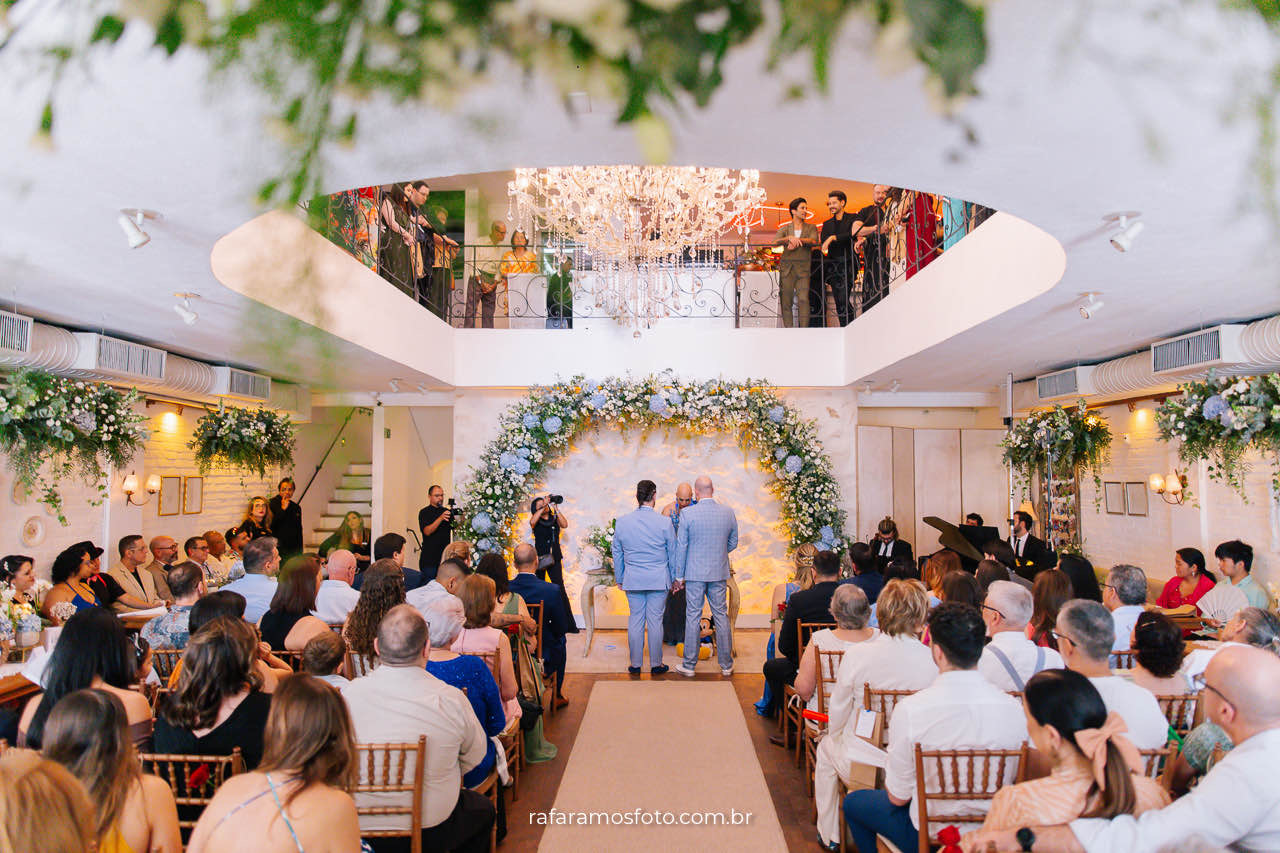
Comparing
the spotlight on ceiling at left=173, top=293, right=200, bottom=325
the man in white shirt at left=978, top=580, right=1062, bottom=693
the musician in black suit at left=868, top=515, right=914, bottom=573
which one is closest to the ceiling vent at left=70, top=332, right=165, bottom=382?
the spotlight on ceiling at left=173, top=293, right=200, bottom=325

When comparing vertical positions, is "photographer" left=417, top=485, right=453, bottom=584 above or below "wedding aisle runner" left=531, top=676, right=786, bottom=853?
above

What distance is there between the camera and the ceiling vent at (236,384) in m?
7.12

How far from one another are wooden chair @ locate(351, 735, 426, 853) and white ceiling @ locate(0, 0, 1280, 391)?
1667 millimetres

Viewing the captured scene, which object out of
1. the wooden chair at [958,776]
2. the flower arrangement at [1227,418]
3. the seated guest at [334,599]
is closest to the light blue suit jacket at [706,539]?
the seated guest at [334,599]

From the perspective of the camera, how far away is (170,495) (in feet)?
26.2

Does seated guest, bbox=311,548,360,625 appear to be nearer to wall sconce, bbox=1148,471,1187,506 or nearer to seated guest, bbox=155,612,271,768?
seated guest, bbox=155,612,271,768

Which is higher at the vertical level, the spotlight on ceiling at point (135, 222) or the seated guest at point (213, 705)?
the spotlight on ceiling at point (135, 222)

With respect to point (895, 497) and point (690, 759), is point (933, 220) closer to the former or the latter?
point (895, 497)

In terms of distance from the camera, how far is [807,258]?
938cm

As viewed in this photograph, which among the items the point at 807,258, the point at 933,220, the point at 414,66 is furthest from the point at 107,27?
the point at 807,258

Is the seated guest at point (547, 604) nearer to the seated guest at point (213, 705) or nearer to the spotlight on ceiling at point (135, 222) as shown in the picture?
the seated guest at point (213, 705)

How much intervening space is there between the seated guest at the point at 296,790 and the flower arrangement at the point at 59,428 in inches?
171

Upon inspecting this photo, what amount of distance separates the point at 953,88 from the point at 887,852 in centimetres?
308

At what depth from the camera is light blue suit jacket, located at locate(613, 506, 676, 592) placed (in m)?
6.89
